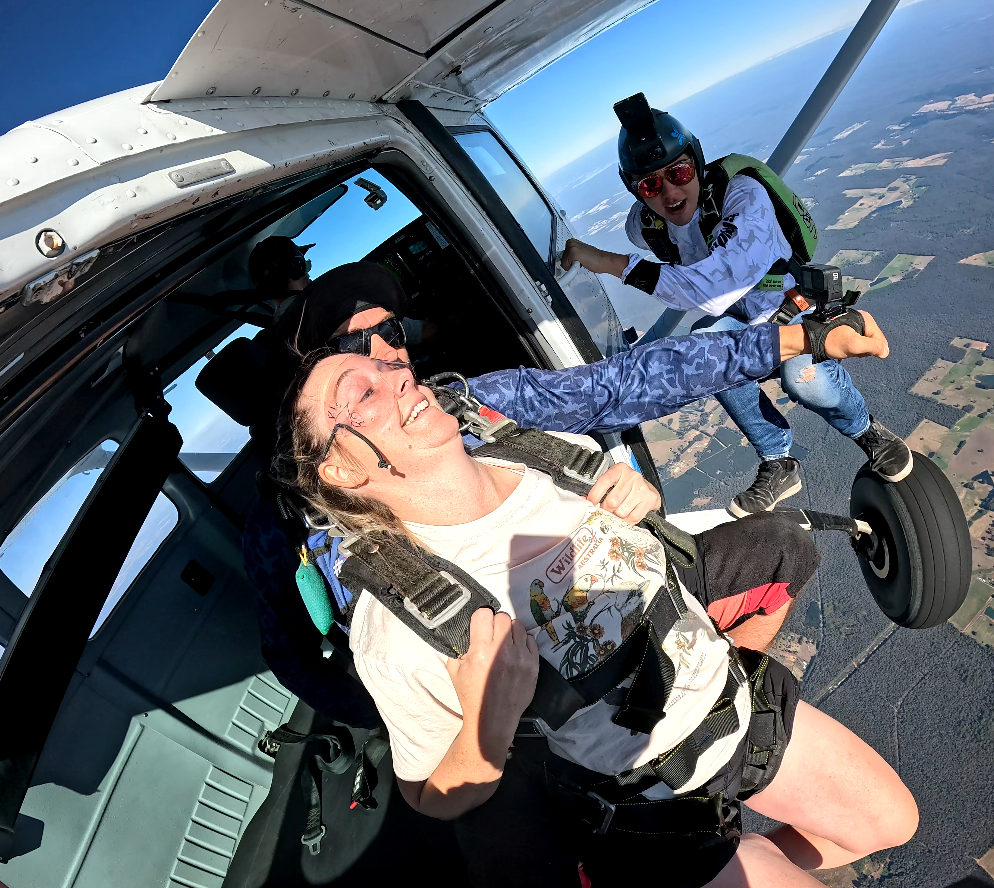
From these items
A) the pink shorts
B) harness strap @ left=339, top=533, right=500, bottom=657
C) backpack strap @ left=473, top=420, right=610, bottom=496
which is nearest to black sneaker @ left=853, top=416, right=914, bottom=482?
the pink shorts

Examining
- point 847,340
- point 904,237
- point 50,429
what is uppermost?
point 50,429

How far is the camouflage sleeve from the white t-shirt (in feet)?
1.24

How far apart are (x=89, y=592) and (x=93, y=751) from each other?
29.0 inches

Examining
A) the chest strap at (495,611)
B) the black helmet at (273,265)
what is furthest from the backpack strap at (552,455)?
the black helmet at (273,265)

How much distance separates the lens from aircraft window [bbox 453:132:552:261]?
2236 millimetres

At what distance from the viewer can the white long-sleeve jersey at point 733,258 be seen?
6.23ft

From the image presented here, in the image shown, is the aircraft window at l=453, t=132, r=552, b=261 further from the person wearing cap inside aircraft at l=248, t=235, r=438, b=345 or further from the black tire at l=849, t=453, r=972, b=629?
the black tire at l=849, t=453, r=972, b=629

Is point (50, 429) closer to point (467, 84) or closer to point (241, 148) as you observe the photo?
point (241, 148)

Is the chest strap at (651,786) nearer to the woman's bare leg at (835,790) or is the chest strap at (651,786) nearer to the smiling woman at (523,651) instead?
the smiling woman at (523,651)

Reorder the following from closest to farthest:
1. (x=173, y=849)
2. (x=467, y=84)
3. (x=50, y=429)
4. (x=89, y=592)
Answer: (x=89, y=592) → (x=50, y=429) → (x=173, y=849) → (x=467, y=84)

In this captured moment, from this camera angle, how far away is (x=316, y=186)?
5.42 feet

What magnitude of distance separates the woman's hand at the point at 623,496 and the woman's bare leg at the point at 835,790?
795mm

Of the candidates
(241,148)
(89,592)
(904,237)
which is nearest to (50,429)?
(89,592)

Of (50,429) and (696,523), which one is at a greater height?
(50,429)
